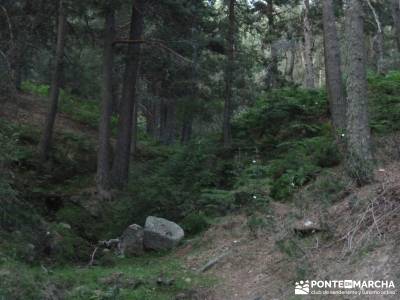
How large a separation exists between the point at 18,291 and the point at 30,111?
47.9 feet

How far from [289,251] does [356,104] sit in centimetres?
295

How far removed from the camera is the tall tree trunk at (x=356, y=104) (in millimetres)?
8898

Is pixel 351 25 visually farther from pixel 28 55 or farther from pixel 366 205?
pixel 28 55

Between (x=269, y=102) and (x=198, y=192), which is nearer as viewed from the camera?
(x=198, y=192)

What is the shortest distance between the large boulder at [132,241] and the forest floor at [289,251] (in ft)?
1.26

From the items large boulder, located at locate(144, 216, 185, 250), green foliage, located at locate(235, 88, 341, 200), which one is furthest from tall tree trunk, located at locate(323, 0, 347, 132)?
large boulder, located at locate(144, 216, 185, 250)

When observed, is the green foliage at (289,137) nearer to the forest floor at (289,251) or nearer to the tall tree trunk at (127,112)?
the forest floor at (289,251)

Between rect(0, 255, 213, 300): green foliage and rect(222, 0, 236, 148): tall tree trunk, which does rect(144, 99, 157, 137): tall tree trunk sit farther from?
rect(0, 255, 213, 300): green foliage

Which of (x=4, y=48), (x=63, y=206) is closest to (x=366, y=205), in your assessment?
(x=63, y=206)

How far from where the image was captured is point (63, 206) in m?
13.2

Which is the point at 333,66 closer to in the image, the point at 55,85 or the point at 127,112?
the point at 127,112

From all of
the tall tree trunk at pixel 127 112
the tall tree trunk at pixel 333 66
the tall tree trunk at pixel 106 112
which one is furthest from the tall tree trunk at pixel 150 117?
the tall tree trunk at pixel 333 66

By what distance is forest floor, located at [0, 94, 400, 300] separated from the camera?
269 inches

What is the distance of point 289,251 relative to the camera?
7.70 meters
